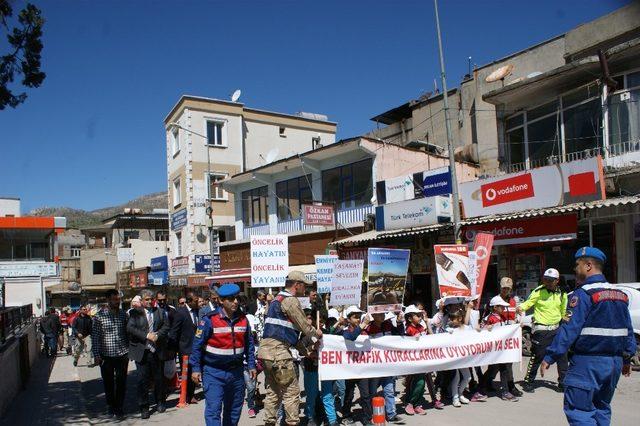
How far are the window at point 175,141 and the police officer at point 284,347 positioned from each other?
32254mm

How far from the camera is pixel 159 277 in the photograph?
3828 centimetres

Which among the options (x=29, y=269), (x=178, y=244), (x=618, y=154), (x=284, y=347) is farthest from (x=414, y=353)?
(x=29, y=269)

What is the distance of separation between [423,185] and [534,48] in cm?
733

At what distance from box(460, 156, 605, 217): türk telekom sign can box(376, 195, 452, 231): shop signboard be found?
0.77 metres

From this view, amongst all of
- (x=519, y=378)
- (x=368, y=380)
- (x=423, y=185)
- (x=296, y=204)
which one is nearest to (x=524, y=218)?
(x=423, y=185)

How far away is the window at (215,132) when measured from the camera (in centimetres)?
3678

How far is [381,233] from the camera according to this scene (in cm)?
2108

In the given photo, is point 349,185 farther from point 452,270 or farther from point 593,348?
point 593,348

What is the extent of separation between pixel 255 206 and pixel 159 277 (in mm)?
11346

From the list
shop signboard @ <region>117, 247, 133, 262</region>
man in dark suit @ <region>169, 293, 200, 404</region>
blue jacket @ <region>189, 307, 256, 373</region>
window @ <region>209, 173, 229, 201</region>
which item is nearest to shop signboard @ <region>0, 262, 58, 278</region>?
shop signboard @ <region>117, 247, 133, 262</region>

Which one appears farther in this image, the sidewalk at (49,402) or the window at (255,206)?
the window at (255,206)

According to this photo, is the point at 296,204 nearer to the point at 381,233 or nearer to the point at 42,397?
the point at 381,233

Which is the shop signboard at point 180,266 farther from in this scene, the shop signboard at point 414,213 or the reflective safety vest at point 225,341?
the reflective safety vest at point 225,341

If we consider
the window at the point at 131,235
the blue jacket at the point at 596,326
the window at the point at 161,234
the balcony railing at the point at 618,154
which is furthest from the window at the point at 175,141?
the blue jacket at the point at 596,326
